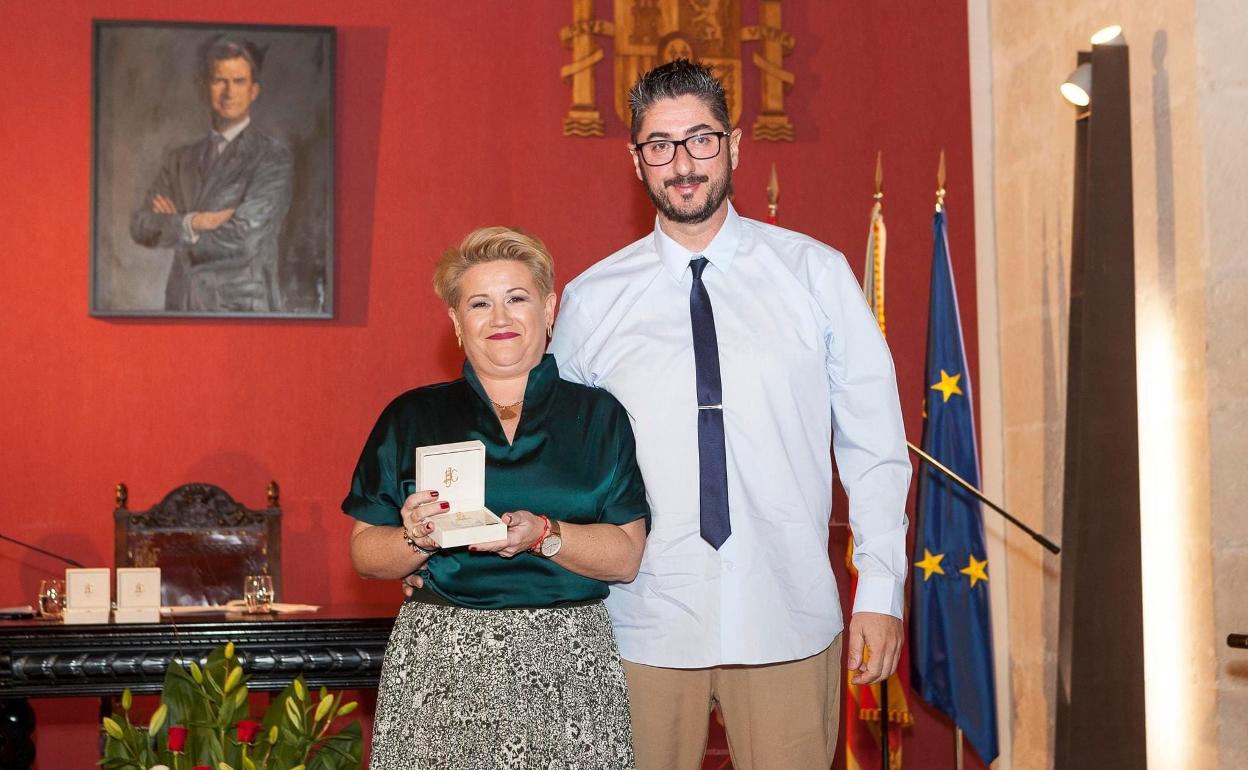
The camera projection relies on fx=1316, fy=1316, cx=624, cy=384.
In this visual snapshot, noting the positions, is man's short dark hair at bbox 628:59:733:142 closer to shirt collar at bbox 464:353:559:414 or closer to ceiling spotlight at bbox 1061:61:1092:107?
shirt collar at bbox 464:353:559:414

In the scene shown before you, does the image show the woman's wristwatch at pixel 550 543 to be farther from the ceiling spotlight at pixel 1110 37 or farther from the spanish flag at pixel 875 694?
the ceiling spotlight at pixel 1110 37

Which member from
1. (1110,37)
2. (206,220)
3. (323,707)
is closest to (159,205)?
(206,220)

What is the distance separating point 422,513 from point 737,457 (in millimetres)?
613

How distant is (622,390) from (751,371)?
0.82 feet

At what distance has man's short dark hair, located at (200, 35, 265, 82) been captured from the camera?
4.88 meters

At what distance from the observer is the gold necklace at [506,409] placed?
245cm

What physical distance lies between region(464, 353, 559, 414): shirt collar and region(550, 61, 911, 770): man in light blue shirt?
0.13 metres

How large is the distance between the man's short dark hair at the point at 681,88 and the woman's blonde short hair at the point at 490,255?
0.32 m

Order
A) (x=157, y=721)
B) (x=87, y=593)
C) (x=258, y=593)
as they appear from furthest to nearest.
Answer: (x=258, y=593), (x=87, y=593), (x=157, y=721)

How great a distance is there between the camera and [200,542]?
4668 millimetres

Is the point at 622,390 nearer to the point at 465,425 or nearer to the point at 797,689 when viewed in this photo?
the point at 465,425

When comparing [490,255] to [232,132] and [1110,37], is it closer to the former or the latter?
[1110,37]

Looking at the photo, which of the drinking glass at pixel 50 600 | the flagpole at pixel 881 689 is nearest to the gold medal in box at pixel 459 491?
the flagpole at pixel 881 689

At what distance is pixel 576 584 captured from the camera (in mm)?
2350
